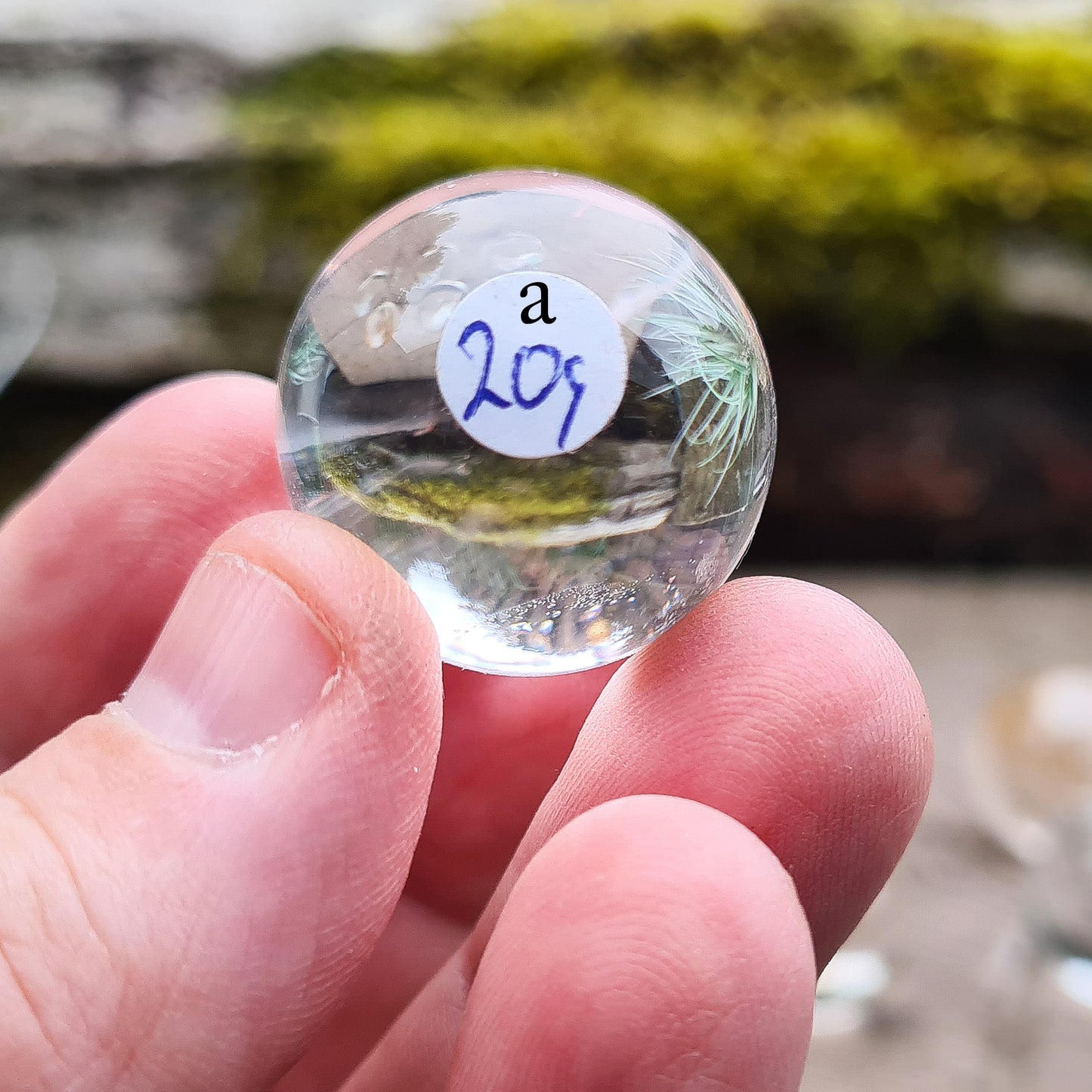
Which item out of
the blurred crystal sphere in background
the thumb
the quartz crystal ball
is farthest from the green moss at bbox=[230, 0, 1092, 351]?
the thumb

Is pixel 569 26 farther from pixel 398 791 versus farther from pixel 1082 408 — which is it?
pixel 398 791

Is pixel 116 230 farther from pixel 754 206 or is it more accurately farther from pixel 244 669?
pixel 244 669

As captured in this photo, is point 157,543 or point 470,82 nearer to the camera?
point 157,543

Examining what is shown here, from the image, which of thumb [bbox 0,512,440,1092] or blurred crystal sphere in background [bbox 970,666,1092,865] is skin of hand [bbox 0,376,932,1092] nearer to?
thumb [bbox 0,512,440,1092]

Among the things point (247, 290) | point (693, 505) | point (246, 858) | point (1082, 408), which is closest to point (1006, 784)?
point (1082, 408)

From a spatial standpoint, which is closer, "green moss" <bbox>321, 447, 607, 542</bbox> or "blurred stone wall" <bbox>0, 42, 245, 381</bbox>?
"green moss" <bbox>321, 447, 607, 542</bbox>

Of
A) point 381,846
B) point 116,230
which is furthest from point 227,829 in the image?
point 116,230

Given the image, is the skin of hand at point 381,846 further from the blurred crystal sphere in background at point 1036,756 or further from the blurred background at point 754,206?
the blurred background at point 754,206

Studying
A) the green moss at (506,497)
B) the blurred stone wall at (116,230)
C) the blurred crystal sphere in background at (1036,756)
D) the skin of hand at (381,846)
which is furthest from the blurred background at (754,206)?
the green moss at (506,497)
